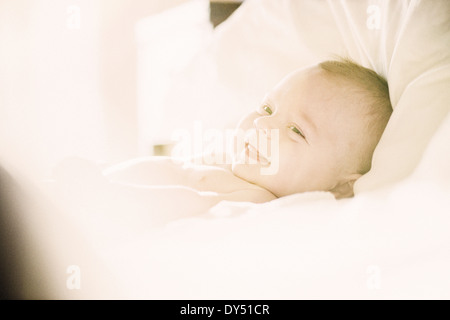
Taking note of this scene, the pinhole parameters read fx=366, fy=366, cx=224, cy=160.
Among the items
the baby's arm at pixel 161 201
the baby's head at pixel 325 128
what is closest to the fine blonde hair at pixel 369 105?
the baby's head at pixel 325 128

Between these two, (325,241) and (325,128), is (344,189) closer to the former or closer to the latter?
(325,128)

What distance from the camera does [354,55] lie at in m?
0.76

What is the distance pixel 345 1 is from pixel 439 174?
0.41m

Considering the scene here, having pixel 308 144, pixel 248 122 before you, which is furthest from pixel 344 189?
pixel 248 122

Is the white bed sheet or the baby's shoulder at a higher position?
the baby's shoulder

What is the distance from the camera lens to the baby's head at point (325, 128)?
Result: 0.64 m

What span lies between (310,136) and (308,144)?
0.05ft

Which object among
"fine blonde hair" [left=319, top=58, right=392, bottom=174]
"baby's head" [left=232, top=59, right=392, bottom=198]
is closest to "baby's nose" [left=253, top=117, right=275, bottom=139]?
"baby's head" [left=232, top=59, right=392, bottom=198]

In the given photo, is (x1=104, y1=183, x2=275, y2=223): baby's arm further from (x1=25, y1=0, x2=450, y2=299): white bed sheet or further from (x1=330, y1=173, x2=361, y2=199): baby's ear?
(x1=330, y1=173, x2=361, y2=199): baby's ear

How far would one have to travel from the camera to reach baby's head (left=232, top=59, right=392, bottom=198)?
25.1 inches

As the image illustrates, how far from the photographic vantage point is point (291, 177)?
663mm

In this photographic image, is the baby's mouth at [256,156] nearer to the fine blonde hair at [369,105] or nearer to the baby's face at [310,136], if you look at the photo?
the baby's face at [310,136]

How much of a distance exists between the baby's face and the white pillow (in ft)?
0.25

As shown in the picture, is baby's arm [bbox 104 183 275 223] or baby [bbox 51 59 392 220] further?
baby [bbox 51 59 392 220]
